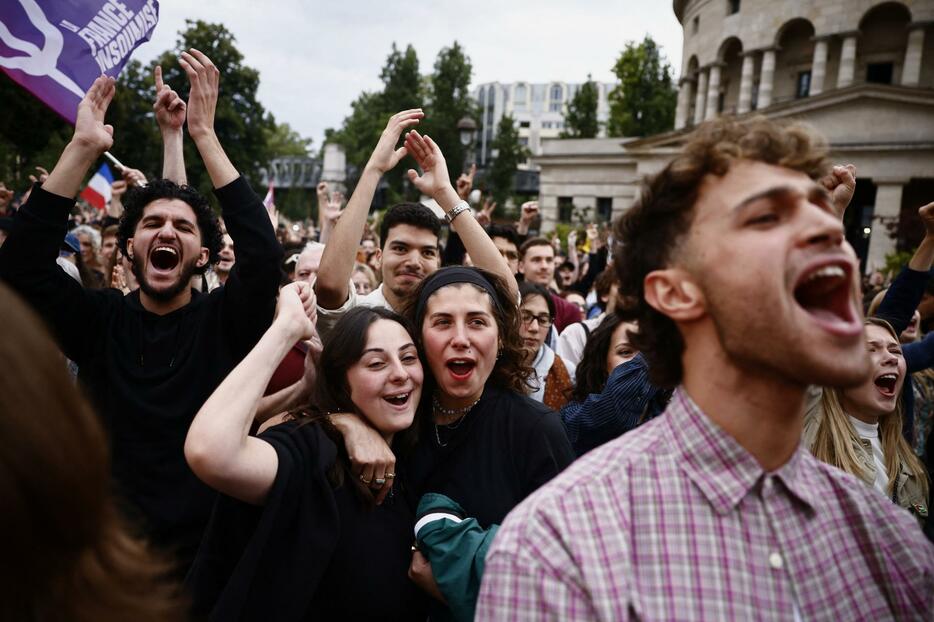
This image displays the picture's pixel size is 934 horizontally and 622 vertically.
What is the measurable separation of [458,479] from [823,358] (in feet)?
4.55

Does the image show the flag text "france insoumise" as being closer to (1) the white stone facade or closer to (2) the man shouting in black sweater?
(2) the man shouting in black sweater

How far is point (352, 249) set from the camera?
3.38 m

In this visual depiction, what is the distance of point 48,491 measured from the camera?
0.87 meters

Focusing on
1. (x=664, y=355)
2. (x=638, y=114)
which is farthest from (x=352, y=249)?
(x=638, y=114)

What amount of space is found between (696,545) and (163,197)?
2.76 metres

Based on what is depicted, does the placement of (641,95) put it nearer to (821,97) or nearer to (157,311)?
(821,97)

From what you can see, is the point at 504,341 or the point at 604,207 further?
the point at 604,207

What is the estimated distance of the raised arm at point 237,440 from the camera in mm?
1844

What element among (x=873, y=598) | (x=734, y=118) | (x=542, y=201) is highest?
(x=542, y=201)

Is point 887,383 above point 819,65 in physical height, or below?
below

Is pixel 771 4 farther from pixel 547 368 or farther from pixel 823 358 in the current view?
pixel 823 358

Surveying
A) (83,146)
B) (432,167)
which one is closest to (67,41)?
(83,146)

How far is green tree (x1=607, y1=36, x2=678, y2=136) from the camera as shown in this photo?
40.8m

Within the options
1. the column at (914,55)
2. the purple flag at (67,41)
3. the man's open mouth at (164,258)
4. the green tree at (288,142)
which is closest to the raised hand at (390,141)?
the man's open mouth at (164,258)
